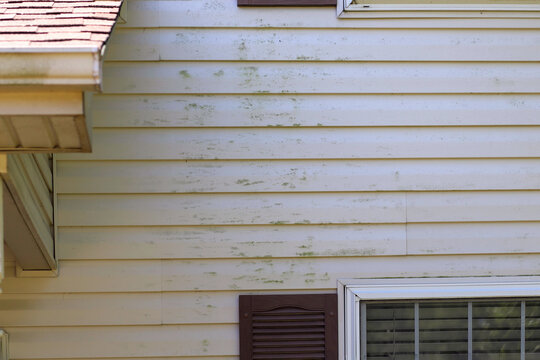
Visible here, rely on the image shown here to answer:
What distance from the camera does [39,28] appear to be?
7.45 feet

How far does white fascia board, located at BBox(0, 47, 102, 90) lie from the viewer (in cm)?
207

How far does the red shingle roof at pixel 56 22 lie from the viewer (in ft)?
7.05

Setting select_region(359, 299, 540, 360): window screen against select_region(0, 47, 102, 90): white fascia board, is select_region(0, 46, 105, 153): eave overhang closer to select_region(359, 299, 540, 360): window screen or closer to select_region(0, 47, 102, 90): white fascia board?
select_region(0, 47, 102, 90): white fascia board

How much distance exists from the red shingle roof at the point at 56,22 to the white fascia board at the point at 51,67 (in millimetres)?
43

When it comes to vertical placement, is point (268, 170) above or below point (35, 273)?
above

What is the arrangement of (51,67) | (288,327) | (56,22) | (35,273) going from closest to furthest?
(51,67), (56,22), (35,273), (288,327)

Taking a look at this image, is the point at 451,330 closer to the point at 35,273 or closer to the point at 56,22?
the point at 35,273

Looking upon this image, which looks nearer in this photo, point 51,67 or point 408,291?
point 51,67

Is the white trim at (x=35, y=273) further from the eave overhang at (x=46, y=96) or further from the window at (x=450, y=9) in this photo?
the window at (x=450, y=9)

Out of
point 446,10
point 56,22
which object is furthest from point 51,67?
point 446,10

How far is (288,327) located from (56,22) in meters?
1.96

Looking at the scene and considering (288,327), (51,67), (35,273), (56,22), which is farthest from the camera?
(288,327)

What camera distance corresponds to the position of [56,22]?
2336mm

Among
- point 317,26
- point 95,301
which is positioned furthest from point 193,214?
point 317,26
